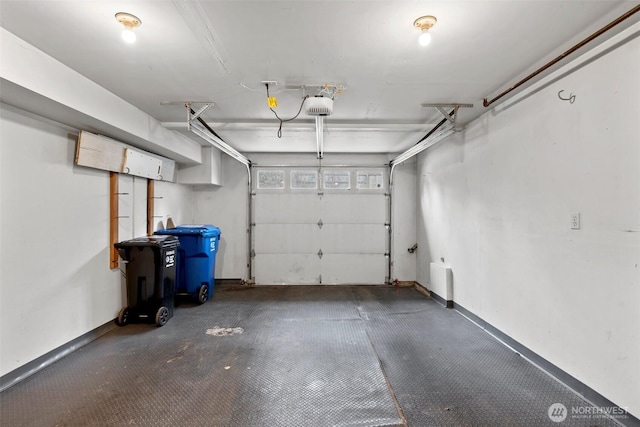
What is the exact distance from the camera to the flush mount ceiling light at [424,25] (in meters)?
1.57

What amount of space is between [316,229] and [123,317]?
308cm

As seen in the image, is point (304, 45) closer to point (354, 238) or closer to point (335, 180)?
point (335, 180)

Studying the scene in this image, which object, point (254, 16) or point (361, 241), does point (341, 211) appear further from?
point (254, 16)

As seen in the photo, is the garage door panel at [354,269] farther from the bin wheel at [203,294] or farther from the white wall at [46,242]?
the white wall at [46,242]

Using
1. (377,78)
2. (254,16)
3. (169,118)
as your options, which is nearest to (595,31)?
(377,78)

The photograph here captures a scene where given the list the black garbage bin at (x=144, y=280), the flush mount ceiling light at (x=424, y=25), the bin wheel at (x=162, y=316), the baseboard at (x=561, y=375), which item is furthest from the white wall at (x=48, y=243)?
the baseboard at (x=561, y=375)

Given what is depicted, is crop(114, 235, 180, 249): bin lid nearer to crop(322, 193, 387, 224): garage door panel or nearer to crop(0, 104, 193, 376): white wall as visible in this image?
crop(0, 104, 193, 376): white wall

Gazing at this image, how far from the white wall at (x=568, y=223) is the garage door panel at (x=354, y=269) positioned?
199 cm

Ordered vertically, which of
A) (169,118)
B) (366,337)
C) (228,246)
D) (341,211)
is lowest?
(366,337)

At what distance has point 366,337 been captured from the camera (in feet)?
9.49

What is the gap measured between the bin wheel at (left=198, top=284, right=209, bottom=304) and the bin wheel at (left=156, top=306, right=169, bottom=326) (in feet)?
2.20

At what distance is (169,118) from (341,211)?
122 inches

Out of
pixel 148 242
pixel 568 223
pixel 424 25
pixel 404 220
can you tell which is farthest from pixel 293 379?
pixel 404 220

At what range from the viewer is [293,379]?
2148mm
